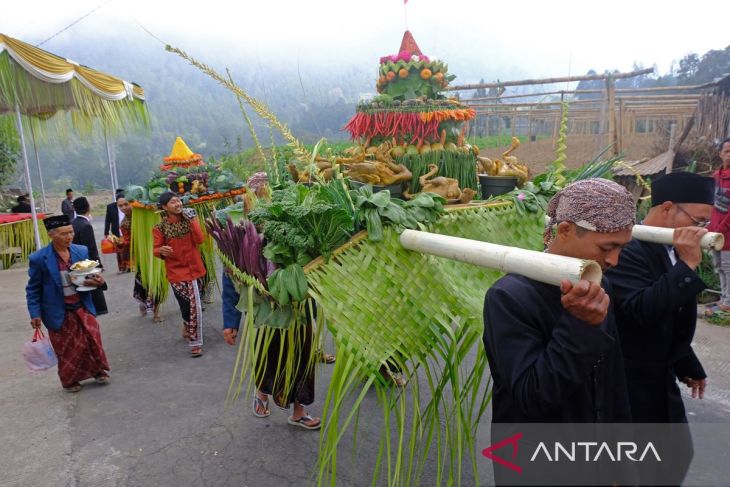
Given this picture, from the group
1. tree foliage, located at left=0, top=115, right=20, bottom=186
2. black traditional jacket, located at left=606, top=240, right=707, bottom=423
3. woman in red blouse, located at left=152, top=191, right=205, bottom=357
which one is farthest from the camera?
tree foliage, located at left=0, top=115, right=20, bottom=186

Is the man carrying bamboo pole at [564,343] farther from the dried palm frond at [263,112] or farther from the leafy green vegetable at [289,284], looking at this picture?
the dried palm frond at [263,112]

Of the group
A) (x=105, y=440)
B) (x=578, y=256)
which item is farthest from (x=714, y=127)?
(x=105, y=440)

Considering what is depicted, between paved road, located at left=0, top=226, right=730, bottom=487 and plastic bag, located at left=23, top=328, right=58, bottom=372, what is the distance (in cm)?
25

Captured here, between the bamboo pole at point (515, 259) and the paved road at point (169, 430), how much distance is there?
1508 mm

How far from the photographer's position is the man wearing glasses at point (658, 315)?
5.46ft

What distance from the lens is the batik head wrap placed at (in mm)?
1189

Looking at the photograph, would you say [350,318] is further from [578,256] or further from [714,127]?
[714,127]

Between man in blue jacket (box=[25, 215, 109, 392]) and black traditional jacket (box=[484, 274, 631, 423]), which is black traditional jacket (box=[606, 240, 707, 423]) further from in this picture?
Answer: man in blue jacket (box=[25, 215, 109, 392])

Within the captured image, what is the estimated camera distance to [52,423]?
3.26 metres

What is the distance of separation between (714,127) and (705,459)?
20.8ft

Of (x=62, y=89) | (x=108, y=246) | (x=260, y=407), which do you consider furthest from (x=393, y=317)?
(x=62, y=89)

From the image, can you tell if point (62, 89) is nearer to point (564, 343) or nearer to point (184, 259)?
point (184, 259)

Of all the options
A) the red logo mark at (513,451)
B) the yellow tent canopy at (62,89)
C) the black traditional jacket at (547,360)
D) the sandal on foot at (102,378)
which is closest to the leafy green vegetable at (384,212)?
the black traditional jacket at (547,360)

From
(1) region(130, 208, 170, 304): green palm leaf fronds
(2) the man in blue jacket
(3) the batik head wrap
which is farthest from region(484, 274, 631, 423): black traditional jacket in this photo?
(1) region(130, 208, 170, 304): green palm leaf fronds
